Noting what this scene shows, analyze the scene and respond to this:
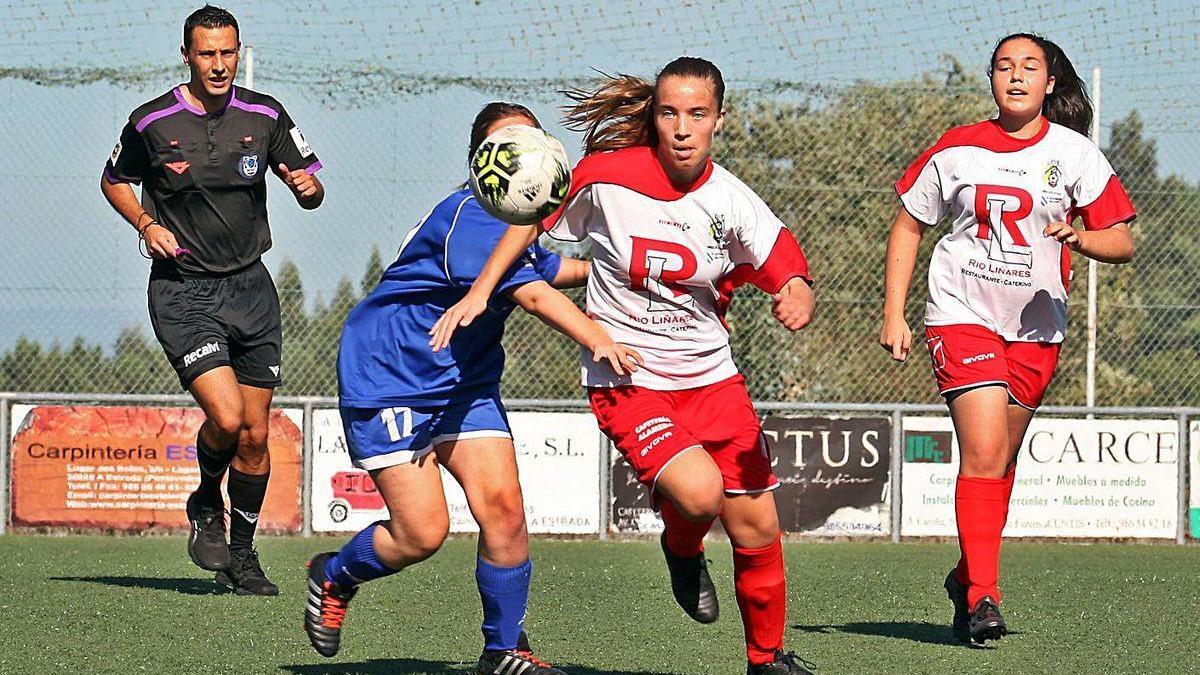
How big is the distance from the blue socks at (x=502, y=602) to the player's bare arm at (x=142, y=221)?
2.40 m

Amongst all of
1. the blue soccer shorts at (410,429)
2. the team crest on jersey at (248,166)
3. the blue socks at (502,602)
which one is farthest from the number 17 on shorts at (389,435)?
the team crest on jersey at (248,166)

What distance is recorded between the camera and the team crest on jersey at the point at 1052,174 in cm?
581

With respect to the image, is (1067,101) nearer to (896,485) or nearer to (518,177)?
(518,177)

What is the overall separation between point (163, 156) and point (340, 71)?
16.4 ft

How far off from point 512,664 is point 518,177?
4.39ft

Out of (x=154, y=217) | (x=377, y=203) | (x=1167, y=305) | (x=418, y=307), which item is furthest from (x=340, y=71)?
(x=418, y=307)

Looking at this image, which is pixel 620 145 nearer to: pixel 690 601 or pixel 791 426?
pixel 690 601

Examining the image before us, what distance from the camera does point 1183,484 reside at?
1109 centimetres

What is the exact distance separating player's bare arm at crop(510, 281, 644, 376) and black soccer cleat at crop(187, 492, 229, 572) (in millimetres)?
2777

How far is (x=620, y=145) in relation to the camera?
518 centimetres

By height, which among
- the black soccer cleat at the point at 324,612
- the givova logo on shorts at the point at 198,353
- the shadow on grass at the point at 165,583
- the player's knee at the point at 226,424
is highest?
the givova logo on shorts at the point at 198,353

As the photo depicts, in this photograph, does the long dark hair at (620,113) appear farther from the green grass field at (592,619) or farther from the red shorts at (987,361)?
the green grass field at (592,619)

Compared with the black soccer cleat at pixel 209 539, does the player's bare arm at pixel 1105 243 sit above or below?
above

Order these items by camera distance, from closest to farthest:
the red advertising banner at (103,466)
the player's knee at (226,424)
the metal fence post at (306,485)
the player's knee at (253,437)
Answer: the player's knee at (226,424)
the player's knee at (253,437)
the red advertising banner at (103,466)
the metal fence post at (306,485)
